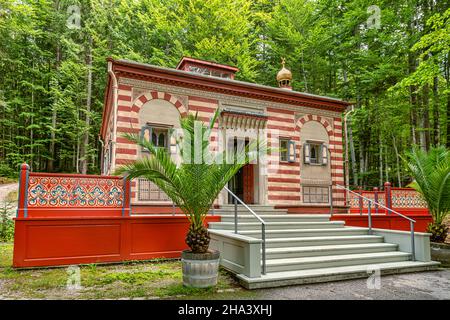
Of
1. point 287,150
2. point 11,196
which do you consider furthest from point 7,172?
point 287,150

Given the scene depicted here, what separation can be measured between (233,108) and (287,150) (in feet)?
9.11

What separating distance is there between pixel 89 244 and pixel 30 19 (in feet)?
76.1

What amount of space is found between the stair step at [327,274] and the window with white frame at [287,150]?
18.3 ft

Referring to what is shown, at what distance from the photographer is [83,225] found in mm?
7055

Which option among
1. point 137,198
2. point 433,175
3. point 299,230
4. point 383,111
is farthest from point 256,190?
point 383,111

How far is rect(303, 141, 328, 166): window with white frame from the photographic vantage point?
12320 mm

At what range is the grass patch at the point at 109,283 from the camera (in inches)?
197

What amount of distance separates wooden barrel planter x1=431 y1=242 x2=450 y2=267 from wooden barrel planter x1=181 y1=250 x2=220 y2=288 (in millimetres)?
6452

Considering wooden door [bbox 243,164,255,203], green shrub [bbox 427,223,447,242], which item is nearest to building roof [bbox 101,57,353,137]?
wooden door [bbox 243,164,255,203]

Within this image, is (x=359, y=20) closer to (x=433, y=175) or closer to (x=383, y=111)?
(x=383, y=111)

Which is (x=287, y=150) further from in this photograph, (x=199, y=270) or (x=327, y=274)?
(x=199, y=270)

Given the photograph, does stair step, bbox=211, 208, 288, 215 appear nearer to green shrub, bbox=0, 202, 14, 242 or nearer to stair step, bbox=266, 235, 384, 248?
stair step, bbox=266, 235, 384, 248

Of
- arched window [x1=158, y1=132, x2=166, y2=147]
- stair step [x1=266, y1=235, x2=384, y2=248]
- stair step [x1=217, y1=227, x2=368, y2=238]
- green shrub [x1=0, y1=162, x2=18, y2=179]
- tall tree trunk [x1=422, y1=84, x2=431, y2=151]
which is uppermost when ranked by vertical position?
tall tree trunk [x1=422, y1=84, x2=431, y2=151]

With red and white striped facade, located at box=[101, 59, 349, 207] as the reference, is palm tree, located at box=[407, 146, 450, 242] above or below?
below
